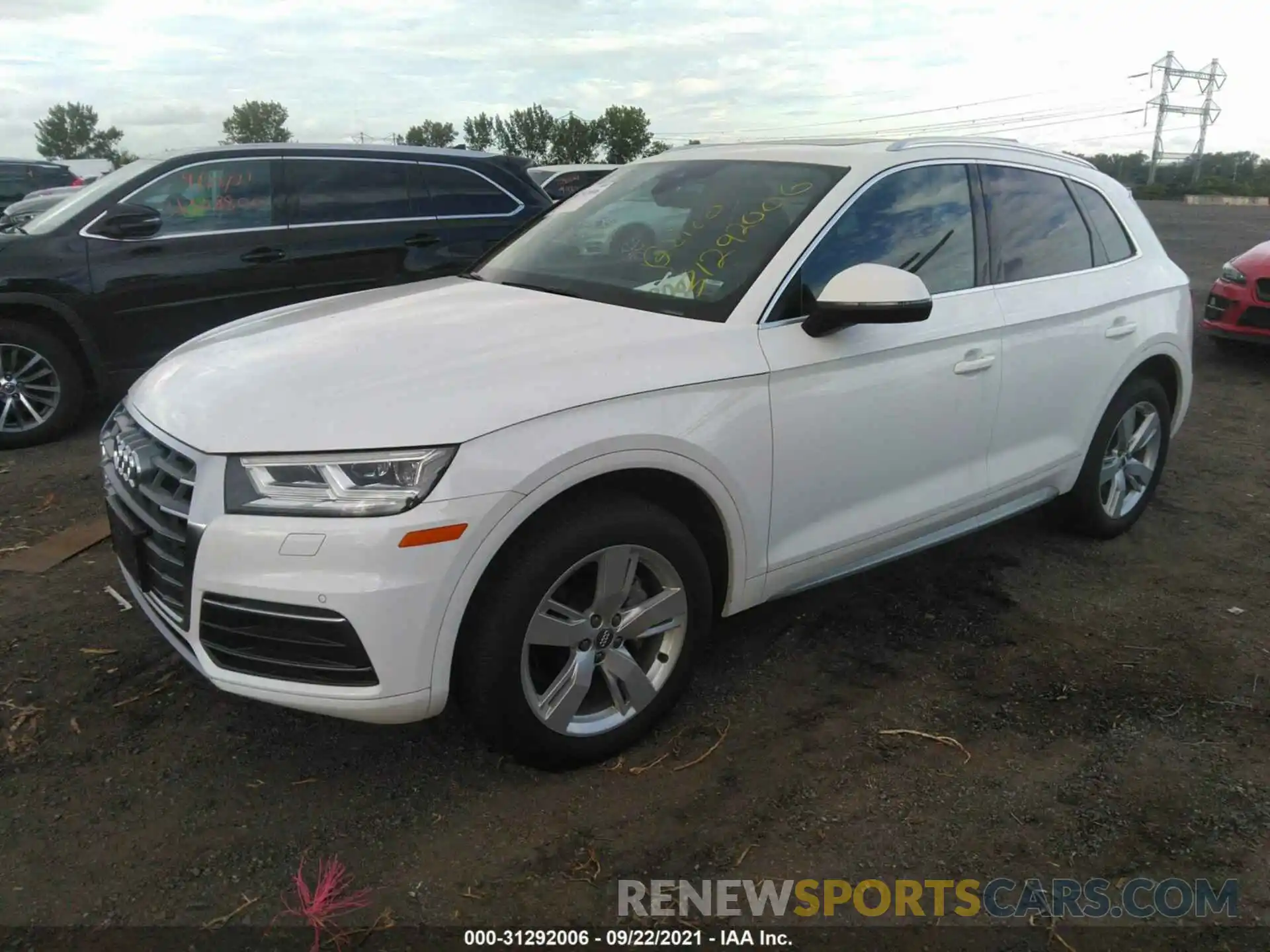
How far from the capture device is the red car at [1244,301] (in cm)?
839

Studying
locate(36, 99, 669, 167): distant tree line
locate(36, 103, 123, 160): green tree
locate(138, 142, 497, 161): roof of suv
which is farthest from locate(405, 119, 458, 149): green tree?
locate(138, 142, 497, 161): roof of suv

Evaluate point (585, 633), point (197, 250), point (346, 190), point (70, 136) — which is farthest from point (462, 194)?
point (70, 136)

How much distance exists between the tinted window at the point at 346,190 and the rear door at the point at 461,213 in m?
0.19

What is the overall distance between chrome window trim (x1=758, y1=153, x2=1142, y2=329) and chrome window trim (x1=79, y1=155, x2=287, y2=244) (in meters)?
4.43

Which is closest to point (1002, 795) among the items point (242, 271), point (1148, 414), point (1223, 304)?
point (1148, 414)

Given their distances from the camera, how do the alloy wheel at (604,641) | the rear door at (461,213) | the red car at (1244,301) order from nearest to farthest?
the alloy wheel at (604,641) < the rear door at (461,213) < the red car at (1244,301)

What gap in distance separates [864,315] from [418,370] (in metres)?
1.31

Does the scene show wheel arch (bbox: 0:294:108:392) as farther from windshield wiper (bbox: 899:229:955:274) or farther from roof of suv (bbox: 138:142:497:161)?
windshield wiper (bbox: 899:229:955:274)

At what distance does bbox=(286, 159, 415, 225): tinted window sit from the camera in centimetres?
656

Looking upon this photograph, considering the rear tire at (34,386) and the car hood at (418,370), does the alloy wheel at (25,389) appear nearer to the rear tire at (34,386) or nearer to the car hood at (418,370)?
the rear tire at (34,386)

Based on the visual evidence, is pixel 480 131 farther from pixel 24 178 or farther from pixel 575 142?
pixel 24 178

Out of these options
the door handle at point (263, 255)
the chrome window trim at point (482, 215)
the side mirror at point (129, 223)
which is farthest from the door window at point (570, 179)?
the side mirror at point (129, 223)

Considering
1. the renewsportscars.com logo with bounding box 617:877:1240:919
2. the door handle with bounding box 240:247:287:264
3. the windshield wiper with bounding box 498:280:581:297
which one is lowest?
the renewsportscars.com logo with bounding box 617:877:1240:919

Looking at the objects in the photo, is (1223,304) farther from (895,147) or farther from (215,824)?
(215,824)
